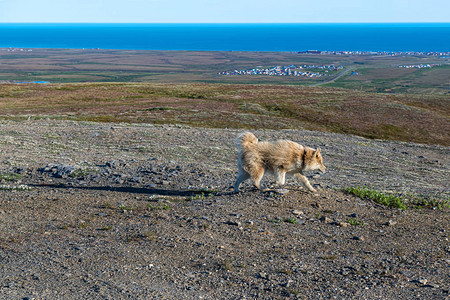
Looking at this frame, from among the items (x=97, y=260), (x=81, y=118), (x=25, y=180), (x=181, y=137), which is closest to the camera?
(x=97, y=260)

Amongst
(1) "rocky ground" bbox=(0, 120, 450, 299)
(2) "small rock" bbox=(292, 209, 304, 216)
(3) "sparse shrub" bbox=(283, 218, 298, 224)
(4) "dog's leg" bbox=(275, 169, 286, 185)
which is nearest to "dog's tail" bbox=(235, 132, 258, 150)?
(4) "dog's leg" bbox=(275, 169, 286, 185)

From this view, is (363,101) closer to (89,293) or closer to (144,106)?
(144,106)

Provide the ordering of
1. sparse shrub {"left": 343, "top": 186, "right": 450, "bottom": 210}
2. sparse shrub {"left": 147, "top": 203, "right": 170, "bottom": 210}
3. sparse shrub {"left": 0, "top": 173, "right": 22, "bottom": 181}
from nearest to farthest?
sparse shrub {"left": 147, "top": 203, "right": 170, "bottom": 210}, sparse shrub {"left": 343, "top": 186, "right": 450, "bottom": 210}, sparse shrub {"left": 0, "top": 173, "right": 22, "bottom": 181}

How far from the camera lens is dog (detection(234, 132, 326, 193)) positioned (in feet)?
49.1

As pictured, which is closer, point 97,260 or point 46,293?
point 46,293

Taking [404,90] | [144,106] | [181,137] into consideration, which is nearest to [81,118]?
[144,106]

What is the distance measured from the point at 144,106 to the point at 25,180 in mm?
46493

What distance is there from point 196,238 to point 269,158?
15.0 feet

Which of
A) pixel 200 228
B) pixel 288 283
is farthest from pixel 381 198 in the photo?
pixel 288 283

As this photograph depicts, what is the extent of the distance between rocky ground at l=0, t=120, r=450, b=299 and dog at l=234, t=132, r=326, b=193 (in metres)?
0.60

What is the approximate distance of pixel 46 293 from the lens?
27.9ft

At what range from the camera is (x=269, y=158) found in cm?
1500

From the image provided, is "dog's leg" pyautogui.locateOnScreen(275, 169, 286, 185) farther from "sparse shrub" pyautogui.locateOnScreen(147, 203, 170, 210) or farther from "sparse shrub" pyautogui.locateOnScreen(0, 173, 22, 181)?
"sparse shrub" pyautogui.locateOnScreen(0, 173, 22, 181)

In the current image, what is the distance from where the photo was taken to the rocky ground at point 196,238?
9141 millimetres
